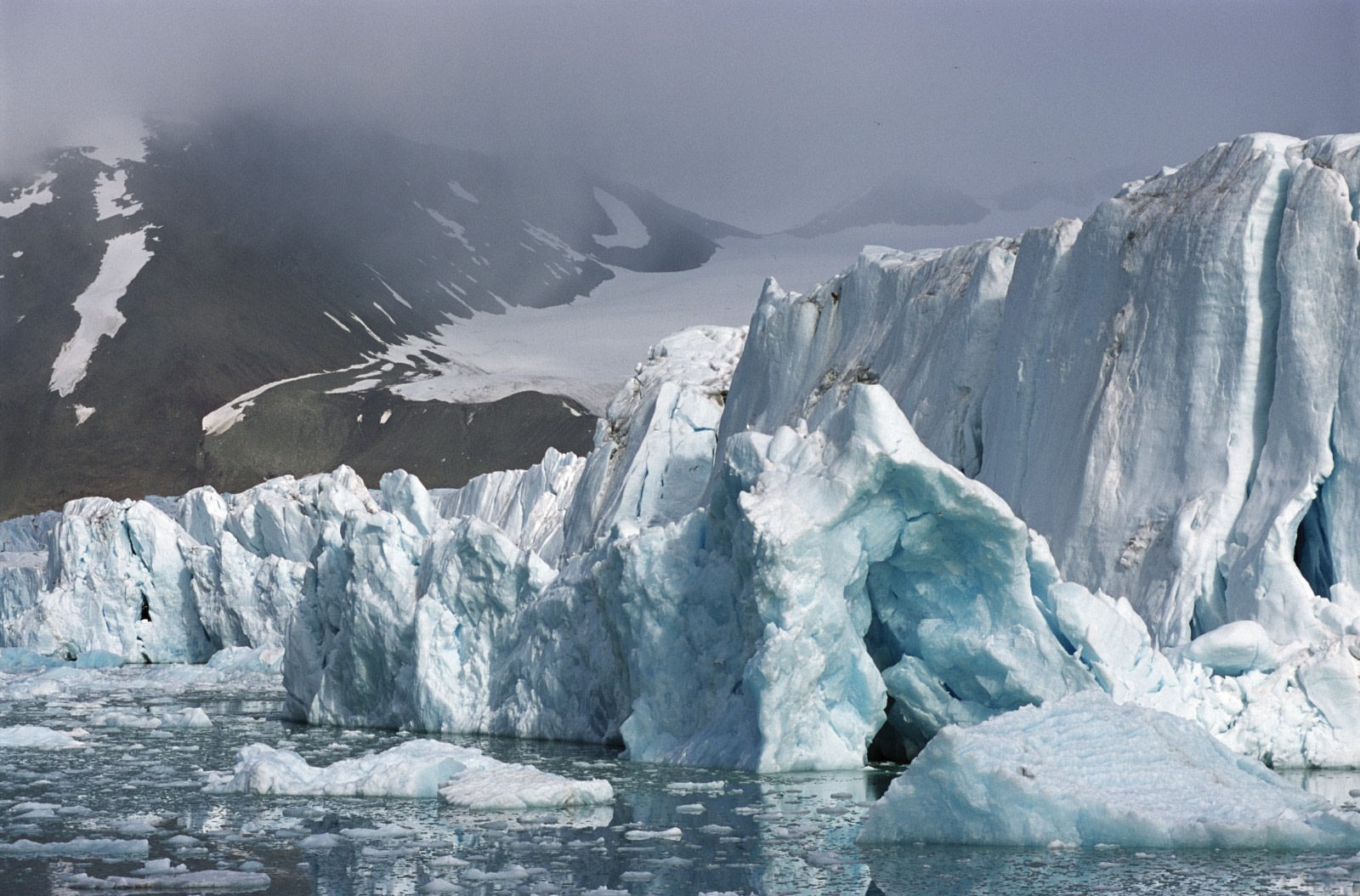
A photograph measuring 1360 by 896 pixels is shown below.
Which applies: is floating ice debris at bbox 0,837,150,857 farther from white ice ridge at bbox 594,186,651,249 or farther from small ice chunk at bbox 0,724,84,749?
white ice ridge at bbox 594,186,651,249

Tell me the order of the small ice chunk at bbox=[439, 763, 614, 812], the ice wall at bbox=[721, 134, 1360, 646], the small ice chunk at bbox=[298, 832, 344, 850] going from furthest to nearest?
the ice wall at bbox=[721, 134, 1360, 646] < the small ice chunk at bbox=[439, 763, 614, 812] < the small ice chunk at bbox=[298, 832, 344, 850]

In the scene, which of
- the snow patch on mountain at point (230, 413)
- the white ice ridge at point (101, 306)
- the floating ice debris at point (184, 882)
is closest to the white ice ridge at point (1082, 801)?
the floating ice debris at point (184, 882)

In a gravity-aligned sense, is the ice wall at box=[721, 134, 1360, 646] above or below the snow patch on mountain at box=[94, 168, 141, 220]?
below

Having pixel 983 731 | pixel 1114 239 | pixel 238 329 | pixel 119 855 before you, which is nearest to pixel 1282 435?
pixel 1114 239

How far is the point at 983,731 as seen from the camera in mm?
7301

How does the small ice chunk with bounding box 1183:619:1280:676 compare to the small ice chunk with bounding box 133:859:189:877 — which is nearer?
the small ice chunk with bounding box 133:859:189:877

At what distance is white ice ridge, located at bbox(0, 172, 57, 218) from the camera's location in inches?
3696

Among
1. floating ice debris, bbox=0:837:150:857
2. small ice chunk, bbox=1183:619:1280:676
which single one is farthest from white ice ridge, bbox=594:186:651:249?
floating ice debris, bbox=0:837:150:857

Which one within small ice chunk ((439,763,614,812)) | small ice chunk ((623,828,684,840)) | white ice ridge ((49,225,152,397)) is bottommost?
small ice chunk ((623,828,684,840))

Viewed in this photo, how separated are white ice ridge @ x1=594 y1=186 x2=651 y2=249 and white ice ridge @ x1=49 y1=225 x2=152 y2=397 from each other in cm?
4556

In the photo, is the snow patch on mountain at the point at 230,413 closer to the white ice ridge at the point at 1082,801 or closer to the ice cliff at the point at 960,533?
the ice cliff at the point at 960,533

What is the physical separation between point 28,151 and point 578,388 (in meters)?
48.3

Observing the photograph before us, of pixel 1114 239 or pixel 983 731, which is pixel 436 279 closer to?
pixel 1114 239

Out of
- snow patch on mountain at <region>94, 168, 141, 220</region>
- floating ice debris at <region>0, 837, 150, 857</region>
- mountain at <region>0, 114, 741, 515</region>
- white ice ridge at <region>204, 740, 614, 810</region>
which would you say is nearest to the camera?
floating ice debris at <region>0, 837, 150, 857</region>
